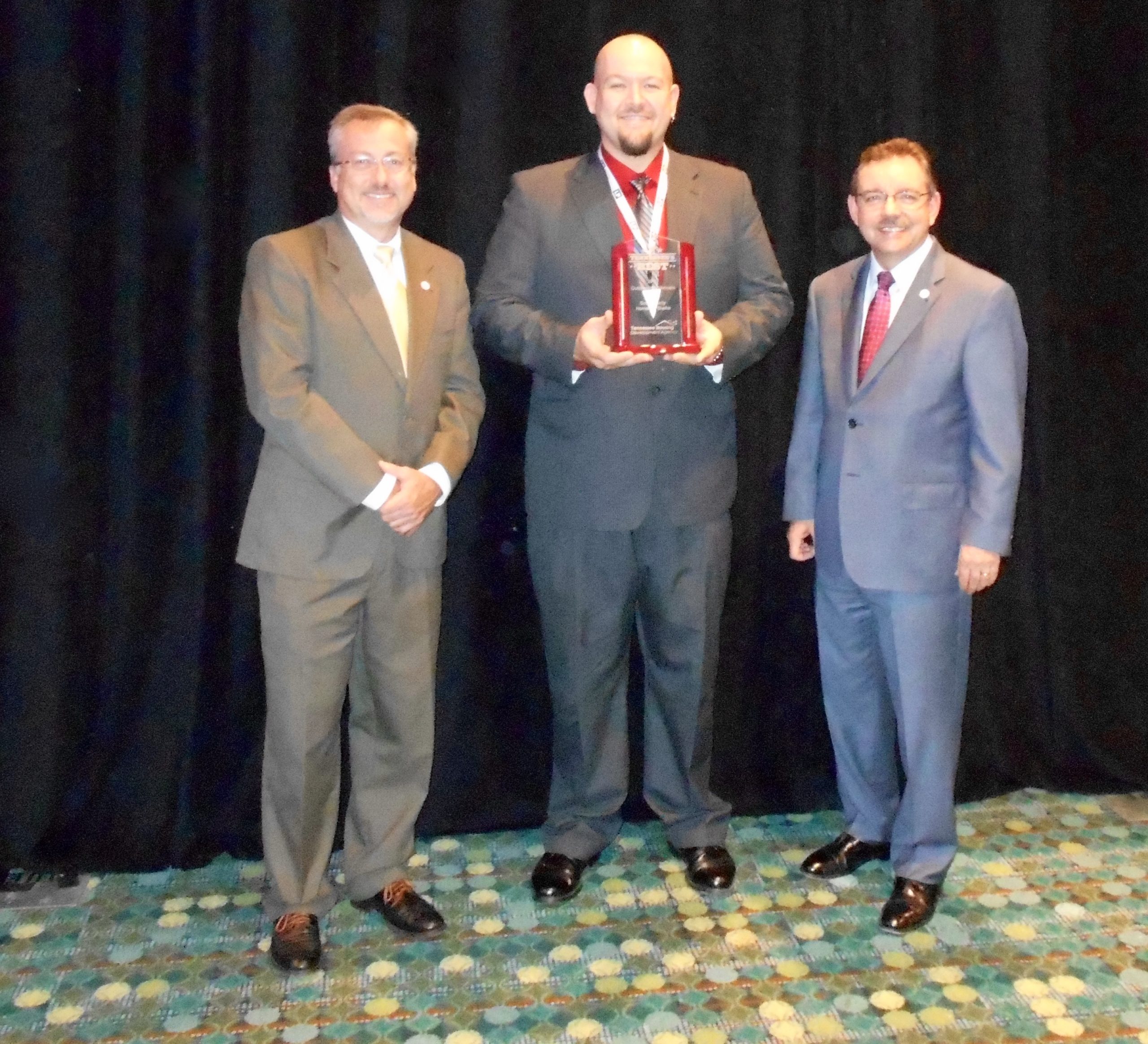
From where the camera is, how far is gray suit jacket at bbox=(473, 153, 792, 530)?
8.63 ft

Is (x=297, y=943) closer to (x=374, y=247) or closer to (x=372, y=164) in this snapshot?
(x=374, y=247)

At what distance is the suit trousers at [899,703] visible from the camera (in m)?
2.63

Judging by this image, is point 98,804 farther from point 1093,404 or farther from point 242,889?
point 1093,404

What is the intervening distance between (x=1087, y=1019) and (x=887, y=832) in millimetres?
693

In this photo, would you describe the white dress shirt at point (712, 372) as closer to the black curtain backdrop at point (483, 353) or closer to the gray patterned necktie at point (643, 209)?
the gray patterned necktie at point (643, 209)

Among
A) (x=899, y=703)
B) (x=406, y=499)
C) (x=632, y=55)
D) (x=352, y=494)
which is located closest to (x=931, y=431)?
(x=899, y=703)

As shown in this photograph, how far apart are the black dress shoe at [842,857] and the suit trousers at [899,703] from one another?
21 mm

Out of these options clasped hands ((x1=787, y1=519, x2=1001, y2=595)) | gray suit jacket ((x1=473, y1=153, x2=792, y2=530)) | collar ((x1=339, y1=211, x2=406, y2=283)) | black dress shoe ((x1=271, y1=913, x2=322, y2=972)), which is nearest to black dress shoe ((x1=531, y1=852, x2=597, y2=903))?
black dress shoe ((x1=271, y1=913, x2=322, y2=972))

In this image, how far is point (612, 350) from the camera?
97.1 inches

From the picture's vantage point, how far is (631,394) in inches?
104

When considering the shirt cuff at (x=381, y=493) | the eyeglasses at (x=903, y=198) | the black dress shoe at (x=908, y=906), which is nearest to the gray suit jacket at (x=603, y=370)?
the eyeglasses at (x=903, y=198)

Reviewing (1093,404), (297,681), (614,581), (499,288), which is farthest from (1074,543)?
(297,681)

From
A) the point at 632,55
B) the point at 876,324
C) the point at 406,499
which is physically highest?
the point at 632,55

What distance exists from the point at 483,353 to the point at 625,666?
870 mm
